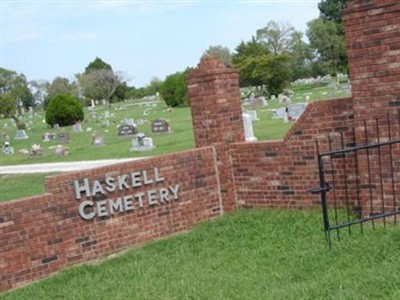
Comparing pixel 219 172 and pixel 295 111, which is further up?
pixel 219 172

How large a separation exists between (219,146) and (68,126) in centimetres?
3293

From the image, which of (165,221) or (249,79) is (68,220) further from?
(249,79)

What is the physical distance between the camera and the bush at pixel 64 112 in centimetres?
4100

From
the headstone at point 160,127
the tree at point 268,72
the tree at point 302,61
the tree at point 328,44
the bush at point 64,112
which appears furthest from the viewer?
the tree at point 302,61

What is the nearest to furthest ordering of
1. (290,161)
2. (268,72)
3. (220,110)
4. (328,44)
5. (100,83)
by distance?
→ (290,161), (220,110), (268,72), (328,44), (100,83)

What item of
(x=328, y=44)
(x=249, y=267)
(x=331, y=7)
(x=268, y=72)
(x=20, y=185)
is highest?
(x=331, y=7)

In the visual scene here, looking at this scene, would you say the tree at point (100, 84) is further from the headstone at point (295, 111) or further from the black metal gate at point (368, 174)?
the black metal gate at point (368, 174)

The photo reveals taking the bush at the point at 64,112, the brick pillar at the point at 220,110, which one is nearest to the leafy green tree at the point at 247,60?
the bush at the point at 64,112

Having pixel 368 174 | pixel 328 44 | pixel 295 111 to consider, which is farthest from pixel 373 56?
pixel 328 44

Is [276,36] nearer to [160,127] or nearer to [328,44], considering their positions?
[328,44]

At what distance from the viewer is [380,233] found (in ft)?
21.1

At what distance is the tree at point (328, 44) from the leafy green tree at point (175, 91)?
17988 mm

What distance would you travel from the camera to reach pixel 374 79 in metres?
7.17

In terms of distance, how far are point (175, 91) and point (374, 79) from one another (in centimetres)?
4561
